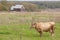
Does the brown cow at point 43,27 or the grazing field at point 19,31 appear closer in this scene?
the grazing field at point 19,31

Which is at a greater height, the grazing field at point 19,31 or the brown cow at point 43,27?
the brown cow at point 43,27

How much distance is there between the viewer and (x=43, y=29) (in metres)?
15.5

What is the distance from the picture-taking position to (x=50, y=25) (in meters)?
15.7

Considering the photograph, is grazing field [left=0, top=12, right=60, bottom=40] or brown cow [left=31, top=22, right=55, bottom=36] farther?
brown cow [left=31, top=22, right=55, bottom=36]

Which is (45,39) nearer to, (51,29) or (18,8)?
(51,29)

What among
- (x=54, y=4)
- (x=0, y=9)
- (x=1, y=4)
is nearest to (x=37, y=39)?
(x=0, y=9)

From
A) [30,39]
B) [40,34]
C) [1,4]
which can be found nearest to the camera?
[30,39]

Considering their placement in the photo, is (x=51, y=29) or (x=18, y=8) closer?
(x=51, y=29)

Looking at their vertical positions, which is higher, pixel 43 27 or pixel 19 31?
pixel 43 27

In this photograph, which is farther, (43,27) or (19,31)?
(19,31)

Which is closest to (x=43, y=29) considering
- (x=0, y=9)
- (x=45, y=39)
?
(x=45, y=39)

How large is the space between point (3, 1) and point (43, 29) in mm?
48633

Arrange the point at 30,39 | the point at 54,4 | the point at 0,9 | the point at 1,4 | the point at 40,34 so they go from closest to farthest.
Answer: the point at 30,39 → the point at 40,34 → the point at 0,9 → the point at 1,4 → the point at 54,4

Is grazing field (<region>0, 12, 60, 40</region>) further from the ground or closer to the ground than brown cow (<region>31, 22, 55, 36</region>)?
closer to the ground
